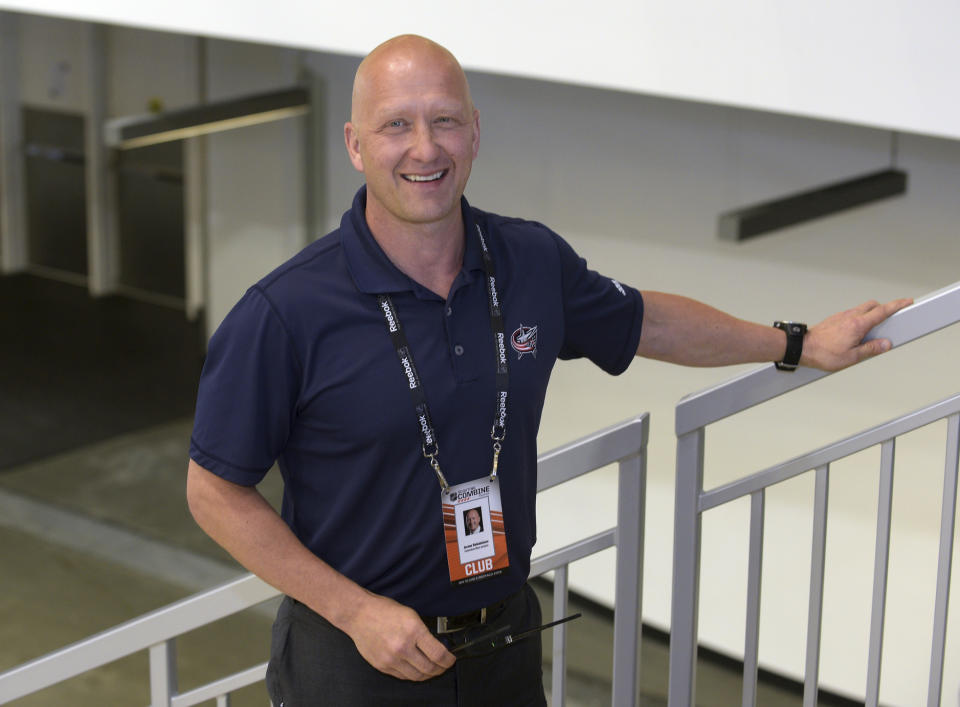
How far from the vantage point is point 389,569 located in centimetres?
199

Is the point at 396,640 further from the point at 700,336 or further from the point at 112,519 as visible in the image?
the point at 112,519

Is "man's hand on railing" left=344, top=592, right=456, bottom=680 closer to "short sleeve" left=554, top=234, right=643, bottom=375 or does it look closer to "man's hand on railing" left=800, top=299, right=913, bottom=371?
"short sleeve" left=554, top=234, right=643, bottom=375

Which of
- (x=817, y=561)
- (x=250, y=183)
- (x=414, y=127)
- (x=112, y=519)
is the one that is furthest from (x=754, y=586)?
(x=250, y=183)

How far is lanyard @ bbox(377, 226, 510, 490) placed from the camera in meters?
1.90

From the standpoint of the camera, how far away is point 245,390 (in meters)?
1.84

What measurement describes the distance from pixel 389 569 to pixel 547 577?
12.7 feet

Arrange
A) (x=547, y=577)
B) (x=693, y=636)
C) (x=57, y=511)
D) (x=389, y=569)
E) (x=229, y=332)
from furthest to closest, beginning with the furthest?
1. (x=57, y=511)
2. (x=547, y=577)
3. (x=693, y=636)
4. (x=389, y=569)
5. (x=229, y=332)

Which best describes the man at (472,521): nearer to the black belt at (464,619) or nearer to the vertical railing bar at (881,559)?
the black belt at (464,619)

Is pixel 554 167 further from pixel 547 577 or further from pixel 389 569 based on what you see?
pixel 389 569

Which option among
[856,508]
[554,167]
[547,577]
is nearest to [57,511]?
[547,577]

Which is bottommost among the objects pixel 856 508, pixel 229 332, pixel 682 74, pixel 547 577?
pixel 547 577

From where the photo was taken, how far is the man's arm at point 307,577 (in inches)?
74.1

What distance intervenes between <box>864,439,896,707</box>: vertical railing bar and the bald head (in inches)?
33.3

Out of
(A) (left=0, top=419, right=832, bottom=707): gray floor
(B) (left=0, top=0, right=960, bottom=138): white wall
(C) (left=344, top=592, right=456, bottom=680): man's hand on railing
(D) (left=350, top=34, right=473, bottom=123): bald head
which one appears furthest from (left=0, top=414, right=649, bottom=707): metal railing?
(A) (left=0, top=419, right=832, bottom=707): gray floor
